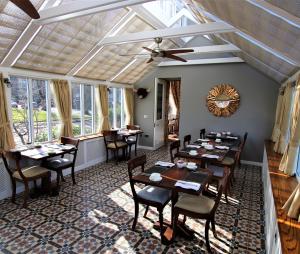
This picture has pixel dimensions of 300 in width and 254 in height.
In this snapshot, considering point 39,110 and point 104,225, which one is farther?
point 39,110

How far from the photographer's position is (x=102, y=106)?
5.96 metres

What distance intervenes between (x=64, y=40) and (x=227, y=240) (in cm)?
419

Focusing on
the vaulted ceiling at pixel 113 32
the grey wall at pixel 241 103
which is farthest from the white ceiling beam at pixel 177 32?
the grey wall at pixel 241 103

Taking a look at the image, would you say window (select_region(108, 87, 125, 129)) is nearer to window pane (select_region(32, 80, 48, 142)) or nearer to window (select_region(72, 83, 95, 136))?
window (select_region(72, 83, 95, 136))

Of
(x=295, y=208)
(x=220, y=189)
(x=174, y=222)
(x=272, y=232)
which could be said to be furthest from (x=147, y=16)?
(x=272, y=232)

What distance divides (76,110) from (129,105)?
2101 mm

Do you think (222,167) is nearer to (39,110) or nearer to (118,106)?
(39,110)

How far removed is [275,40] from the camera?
7.06ft

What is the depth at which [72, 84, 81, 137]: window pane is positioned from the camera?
5.35 m

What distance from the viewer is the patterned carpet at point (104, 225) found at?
8.13 feet

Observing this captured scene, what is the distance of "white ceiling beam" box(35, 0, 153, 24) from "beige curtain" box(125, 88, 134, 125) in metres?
4.01

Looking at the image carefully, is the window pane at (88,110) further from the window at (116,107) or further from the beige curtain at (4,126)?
the beige curtain at (4,126)

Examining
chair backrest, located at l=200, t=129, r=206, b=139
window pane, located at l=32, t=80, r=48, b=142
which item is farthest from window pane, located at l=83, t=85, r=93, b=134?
chair backrest, located at l=200, t=129, r=206, b=139

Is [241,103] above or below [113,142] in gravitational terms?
above
